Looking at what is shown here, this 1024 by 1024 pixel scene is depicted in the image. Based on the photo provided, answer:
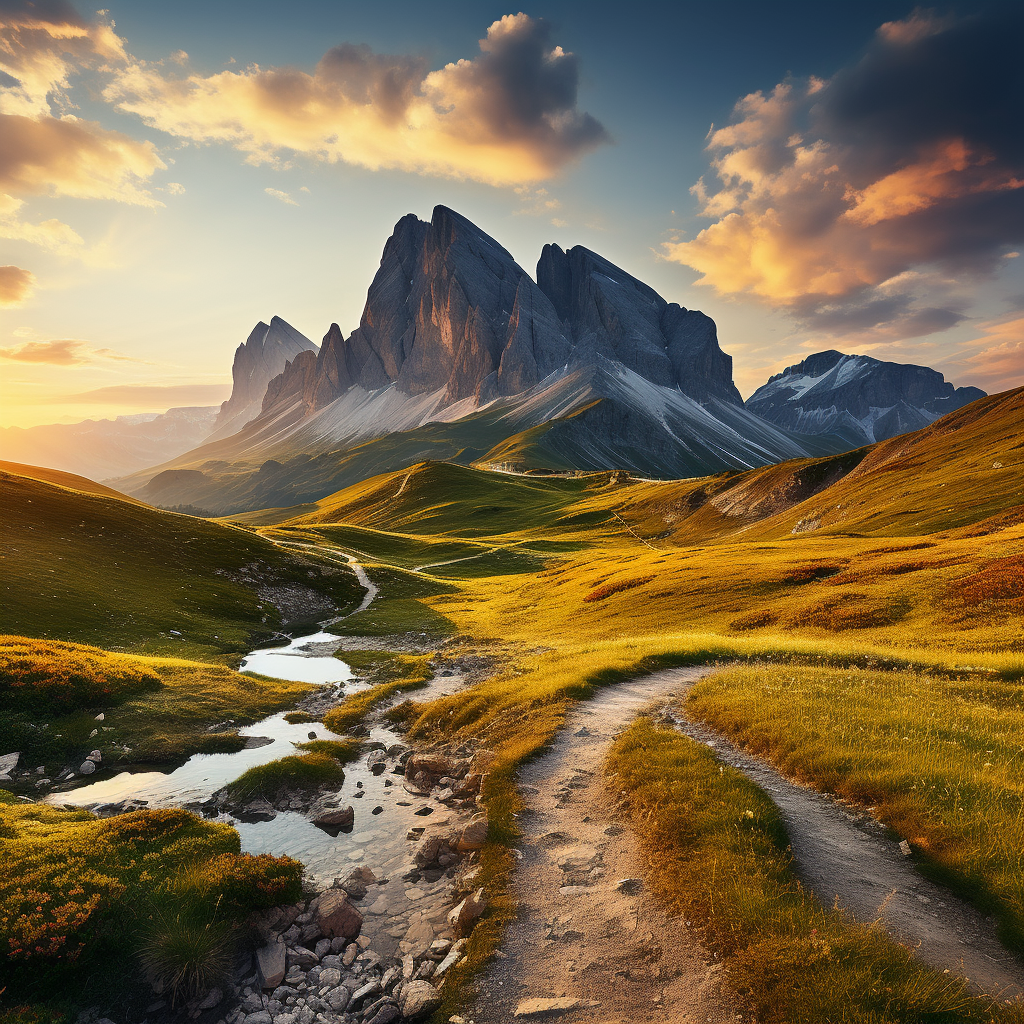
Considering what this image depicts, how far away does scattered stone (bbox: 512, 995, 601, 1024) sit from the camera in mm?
9594

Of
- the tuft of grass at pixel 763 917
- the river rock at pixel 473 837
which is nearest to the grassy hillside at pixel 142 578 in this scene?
the river rock at pixel 473 837

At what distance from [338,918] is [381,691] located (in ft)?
65.6

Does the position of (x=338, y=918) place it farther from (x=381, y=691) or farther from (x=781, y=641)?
(x=781, y=641)

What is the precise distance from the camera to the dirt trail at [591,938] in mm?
9445

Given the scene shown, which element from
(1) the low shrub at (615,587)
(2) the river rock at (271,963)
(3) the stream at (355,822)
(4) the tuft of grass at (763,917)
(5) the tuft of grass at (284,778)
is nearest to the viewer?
(4) the tuft of grass at (763,917)

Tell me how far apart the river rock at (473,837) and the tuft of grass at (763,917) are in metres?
4.44

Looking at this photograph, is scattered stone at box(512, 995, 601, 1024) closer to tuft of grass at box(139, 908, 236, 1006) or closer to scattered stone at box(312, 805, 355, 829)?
tuft of grass at box(139, 908, 236, 1006)

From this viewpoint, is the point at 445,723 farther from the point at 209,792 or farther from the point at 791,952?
the point at 791,952

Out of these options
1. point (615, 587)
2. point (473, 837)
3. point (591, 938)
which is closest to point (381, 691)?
point (473, 837)

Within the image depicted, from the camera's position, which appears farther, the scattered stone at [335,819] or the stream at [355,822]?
the scattered stone at [335,819]

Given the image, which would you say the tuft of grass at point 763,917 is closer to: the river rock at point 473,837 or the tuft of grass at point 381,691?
the river rock at point 473,837

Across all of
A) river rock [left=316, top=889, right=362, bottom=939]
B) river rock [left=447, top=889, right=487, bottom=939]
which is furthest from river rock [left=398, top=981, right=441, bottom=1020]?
river rock [left=316, top=889, right=362, bottom=939]

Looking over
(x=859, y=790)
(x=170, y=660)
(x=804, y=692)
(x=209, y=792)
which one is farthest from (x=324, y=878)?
(x=170, y=660)

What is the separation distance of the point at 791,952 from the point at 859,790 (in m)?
6.21
